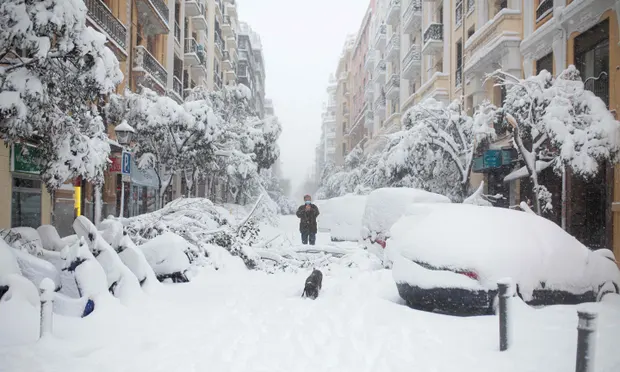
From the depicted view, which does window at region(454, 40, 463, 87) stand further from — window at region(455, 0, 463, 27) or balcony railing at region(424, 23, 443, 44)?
balcony railing at region(424, 23, 443, 44)

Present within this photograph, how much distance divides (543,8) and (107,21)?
14.1 m

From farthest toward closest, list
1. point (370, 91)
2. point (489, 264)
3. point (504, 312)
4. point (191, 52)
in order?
point (370, 91) → point (191, 52) → point (489, 264) → point (504, 312)

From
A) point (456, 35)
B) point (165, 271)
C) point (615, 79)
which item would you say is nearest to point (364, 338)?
point (165, 271)

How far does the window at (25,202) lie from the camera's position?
12.5m

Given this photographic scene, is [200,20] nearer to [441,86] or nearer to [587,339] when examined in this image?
[441,86]

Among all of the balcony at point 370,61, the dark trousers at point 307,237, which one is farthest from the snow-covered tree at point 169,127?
the balcony at point 370,61

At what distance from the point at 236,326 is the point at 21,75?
421 cm

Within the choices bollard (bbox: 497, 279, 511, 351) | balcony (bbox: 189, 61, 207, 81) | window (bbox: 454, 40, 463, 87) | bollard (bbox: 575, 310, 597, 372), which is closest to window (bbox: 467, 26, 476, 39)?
window (bbox: 454, 40, 463, 87)

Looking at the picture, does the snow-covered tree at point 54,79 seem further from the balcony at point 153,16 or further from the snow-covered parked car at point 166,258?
the balcony at point 153,16

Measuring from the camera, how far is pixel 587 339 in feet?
10.6

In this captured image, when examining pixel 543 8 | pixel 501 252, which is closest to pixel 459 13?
pixel 543 8

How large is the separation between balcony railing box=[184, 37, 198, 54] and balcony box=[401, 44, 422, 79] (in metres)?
13.3

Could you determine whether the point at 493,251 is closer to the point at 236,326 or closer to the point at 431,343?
the point at 431,343

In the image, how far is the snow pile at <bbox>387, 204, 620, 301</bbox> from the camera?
5691 millimetres
